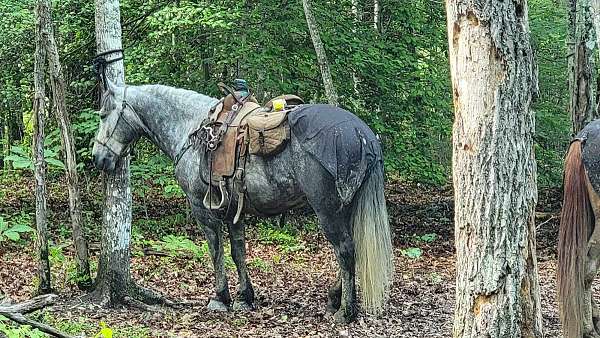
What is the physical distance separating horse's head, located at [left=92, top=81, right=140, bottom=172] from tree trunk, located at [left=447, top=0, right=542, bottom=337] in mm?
4055

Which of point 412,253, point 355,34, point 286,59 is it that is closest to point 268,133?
point 412,253

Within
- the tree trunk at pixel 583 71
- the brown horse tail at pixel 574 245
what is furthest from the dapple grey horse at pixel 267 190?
the tree trunk at pixel 583 71

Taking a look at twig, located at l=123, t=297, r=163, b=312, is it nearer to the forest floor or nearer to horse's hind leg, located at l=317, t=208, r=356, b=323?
the forest floor

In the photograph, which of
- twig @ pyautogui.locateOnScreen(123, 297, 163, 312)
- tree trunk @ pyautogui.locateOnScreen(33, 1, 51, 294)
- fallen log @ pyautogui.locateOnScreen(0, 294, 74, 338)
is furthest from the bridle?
fallen log @ pyautogui.locateOnScreen(0, 294, 74, 338)

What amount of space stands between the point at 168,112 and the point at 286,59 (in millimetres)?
4190

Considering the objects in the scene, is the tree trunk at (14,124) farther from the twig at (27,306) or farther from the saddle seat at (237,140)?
the twig at (27,306)

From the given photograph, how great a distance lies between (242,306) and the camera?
22.1 feet

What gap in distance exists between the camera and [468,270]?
3752 mm

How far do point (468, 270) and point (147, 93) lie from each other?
435cm

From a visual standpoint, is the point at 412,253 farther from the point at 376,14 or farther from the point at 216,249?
the point at 376,14

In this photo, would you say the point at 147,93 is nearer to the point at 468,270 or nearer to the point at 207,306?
the point at 207,306

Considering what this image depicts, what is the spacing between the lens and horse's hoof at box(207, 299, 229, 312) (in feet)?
21.9

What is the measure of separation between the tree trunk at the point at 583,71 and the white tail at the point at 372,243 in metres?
5.27

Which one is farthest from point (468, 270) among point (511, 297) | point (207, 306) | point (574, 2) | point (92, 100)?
point (574, 2)
